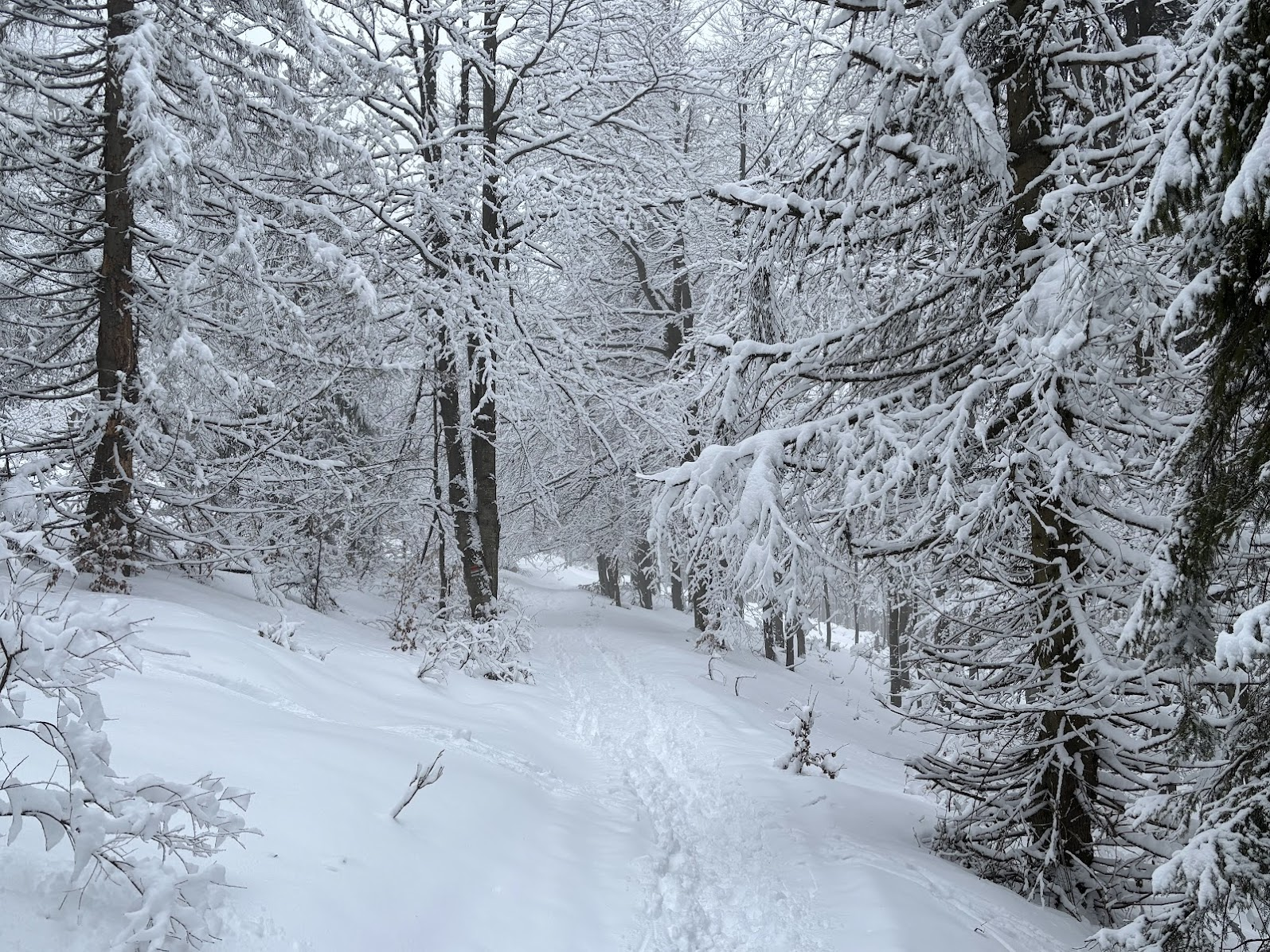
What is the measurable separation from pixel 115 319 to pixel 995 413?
7509 mm

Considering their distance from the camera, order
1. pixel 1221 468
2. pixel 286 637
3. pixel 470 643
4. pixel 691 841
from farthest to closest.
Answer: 1. pixel 470 643
2. pixel 286 637
3. pixel 691 841
4. pixel 1221 468

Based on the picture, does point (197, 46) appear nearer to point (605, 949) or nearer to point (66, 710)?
point (66, 710)

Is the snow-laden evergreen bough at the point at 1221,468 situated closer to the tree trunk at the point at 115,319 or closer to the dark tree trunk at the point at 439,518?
the tree trunk at the point at 115,319

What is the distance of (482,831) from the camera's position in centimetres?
459

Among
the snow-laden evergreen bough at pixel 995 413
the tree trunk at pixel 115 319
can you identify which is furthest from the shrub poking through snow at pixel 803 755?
the tree trunk at pixel 115 319

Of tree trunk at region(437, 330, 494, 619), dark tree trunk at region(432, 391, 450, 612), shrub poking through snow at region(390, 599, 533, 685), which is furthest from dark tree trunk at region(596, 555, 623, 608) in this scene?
shrub poking through snow at region(390, 599, 533, 685)

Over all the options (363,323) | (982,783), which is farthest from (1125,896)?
(363,323)

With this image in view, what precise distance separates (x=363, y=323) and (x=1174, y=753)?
25.0 ft

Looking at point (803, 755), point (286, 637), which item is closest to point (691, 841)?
point (803, 755)

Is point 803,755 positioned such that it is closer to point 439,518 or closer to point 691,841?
point 691,841

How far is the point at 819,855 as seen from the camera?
554cm

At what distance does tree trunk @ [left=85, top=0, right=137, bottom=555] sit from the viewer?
23.2 feet

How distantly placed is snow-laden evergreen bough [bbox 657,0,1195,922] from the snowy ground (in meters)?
0.85

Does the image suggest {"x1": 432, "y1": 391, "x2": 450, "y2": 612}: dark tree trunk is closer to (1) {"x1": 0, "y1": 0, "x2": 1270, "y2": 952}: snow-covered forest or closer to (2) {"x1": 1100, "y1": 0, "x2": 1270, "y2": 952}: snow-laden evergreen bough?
(1) {"x1": 0, "y1": 0, "x2": 1270, "y2": 952}: snow-covered forest
